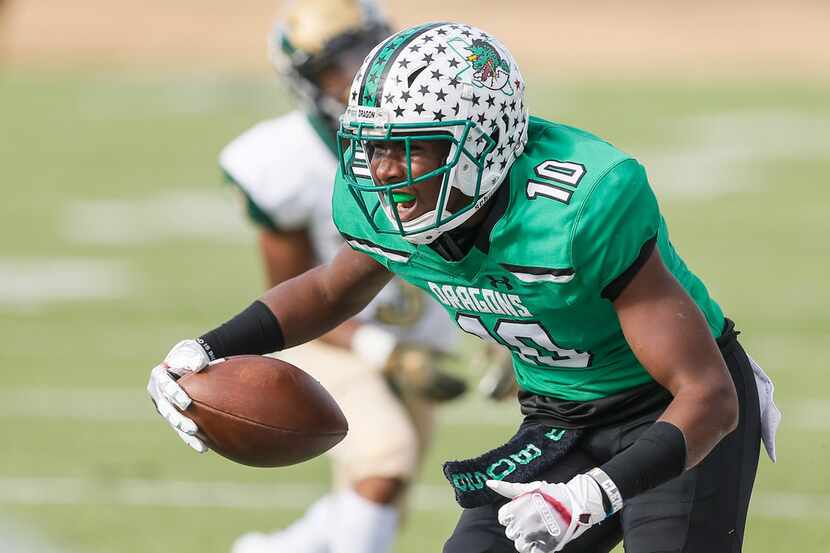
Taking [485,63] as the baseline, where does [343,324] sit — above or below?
below

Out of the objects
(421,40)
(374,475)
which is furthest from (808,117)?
(421,40)

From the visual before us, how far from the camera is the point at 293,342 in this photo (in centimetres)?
359

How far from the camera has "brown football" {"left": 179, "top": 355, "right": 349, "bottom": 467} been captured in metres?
3.27

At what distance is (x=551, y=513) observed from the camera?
2.73 m

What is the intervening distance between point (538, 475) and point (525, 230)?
57 centimetres

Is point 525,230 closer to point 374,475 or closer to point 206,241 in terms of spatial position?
point 374,475

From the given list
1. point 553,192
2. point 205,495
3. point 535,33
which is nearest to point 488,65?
point 553,192

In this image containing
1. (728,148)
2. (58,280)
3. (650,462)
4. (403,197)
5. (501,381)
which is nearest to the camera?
(650,462)

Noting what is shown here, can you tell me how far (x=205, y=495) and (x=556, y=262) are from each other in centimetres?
312

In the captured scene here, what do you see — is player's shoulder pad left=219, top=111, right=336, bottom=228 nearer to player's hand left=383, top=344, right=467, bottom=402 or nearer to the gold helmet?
the gold helmet

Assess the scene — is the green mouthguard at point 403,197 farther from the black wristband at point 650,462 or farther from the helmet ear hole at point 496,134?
the black wristband at point 650,462

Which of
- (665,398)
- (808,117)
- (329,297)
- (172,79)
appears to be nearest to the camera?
(665,398)

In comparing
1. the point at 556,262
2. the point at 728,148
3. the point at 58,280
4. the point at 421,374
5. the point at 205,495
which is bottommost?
the point at 728,148

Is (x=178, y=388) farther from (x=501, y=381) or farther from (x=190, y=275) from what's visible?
(x=190, y=275)
